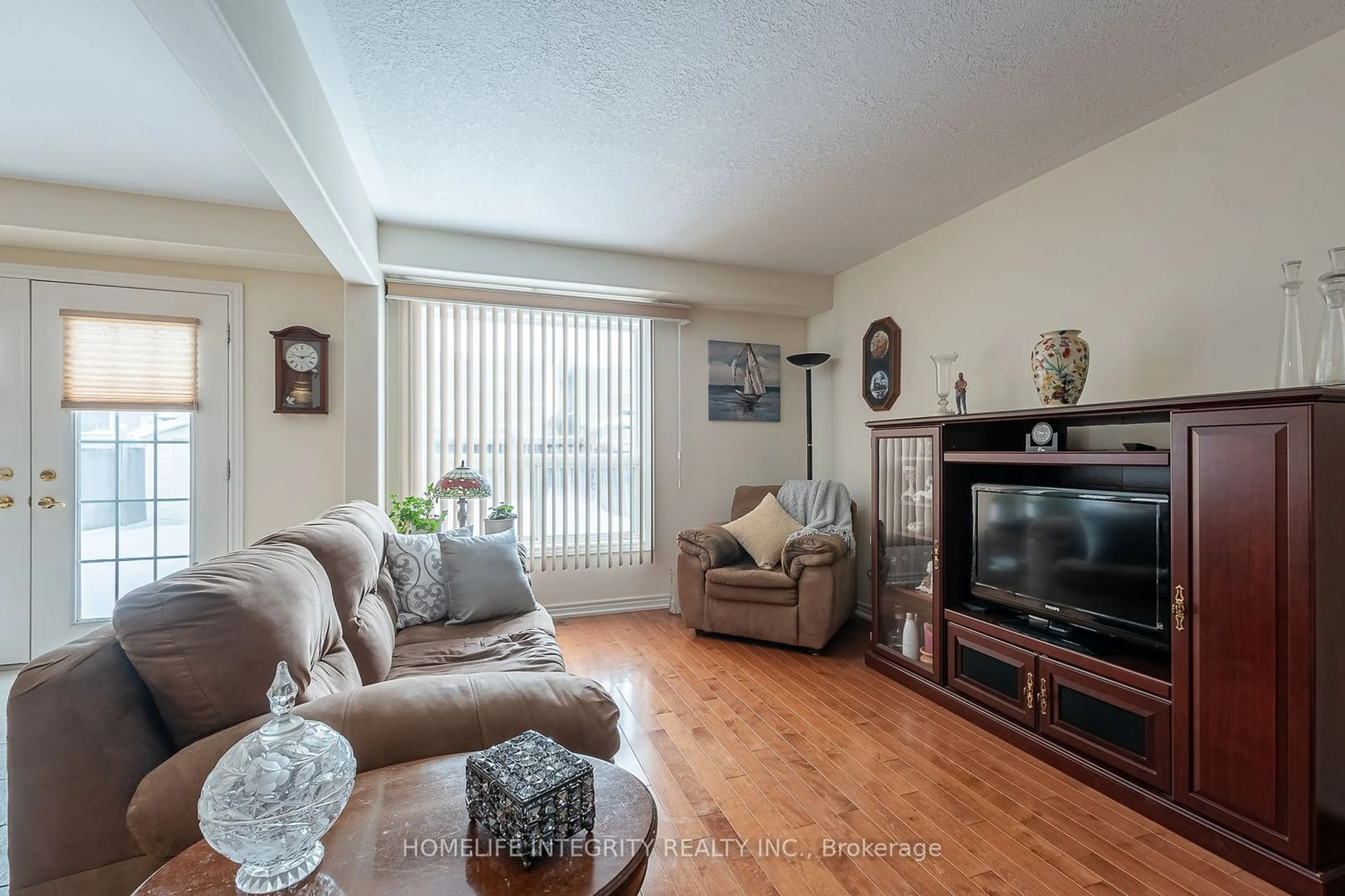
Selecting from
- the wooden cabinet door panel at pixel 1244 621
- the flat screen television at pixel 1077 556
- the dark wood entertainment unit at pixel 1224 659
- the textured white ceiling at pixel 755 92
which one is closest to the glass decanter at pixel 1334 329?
the dark wood entertainment unit at pixel 1224 659

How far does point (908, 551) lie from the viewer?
322 cm

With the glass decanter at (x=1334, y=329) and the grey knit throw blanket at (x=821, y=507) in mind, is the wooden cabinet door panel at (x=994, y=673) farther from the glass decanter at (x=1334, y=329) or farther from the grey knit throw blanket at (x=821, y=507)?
the glass decanter at (x=1334, y=329)

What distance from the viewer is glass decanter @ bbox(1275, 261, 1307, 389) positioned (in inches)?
72.6

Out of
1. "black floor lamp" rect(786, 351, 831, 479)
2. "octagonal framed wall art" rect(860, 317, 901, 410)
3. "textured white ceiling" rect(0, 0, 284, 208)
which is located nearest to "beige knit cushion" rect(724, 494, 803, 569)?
"black floor lamp" rect(786, 351, 831, 479)

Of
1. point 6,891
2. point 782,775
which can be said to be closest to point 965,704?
point 782,775

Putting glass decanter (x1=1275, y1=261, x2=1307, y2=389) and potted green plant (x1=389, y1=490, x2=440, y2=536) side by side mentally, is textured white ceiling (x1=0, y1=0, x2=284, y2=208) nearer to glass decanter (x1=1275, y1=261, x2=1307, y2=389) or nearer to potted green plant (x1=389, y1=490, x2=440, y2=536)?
potted green plant (x1=389, y1=490, x2=440, y2=536)

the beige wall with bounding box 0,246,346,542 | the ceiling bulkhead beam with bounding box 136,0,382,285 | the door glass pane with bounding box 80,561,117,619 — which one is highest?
the ceiling bulkhead beam with bounding box 136,0,382,285

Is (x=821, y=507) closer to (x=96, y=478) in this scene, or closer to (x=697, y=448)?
(x=697, y=448)

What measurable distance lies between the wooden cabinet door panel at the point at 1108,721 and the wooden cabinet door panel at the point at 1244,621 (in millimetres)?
57

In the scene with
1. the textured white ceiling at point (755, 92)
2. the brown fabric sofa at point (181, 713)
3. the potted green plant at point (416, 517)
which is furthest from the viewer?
the potted green plant at point (416, 517)

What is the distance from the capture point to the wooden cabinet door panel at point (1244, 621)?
1.63 meters

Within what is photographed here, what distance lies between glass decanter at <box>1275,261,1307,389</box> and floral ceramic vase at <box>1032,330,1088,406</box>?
25.6 inches

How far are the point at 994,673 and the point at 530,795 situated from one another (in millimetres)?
2423

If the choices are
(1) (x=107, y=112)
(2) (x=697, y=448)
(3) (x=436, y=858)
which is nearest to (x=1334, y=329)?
(3) (x=436, y=858)
